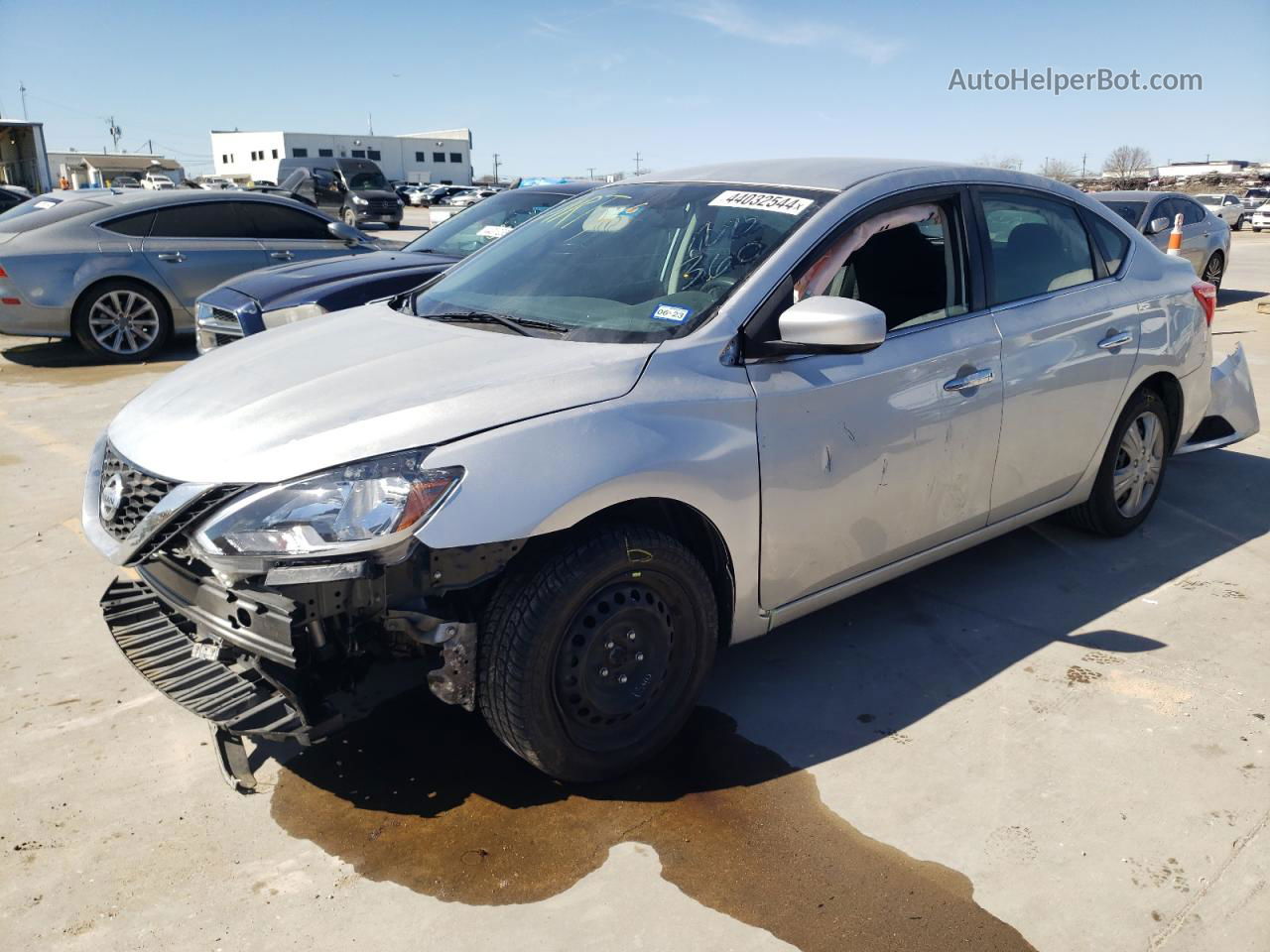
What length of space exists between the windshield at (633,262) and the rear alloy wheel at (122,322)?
21.6 ft

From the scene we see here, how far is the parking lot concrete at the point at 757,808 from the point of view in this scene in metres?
2.39

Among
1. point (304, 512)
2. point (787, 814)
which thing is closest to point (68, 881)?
point (304, 512)

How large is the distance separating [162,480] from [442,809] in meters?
1.18

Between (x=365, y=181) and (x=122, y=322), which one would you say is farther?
(x=365, y=181)

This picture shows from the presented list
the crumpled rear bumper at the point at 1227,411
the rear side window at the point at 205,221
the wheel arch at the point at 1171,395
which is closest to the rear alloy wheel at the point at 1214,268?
the crumpled rear bumper at the point at 1227,411

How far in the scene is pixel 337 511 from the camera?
2404 mm

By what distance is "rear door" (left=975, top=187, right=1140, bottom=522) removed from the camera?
374 cm

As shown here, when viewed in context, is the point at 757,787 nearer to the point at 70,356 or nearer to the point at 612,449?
the point at 612,449

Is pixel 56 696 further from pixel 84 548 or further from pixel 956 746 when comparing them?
pixel 956 746

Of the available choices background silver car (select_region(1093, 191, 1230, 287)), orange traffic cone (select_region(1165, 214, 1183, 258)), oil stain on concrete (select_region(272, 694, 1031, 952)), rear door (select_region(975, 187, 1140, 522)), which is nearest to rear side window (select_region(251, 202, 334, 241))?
rear door (select_region(975, 187, 1140, 522))

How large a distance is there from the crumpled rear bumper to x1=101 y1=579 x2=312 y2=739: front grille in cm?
461

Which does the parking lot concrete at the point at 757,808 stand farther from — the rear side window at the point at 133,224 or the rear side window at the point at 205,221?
the rear side window at the point at 205,221

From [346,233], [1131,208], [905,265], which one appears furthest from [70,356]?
[1131,208]

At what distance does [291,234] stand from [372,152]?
8940 cm
